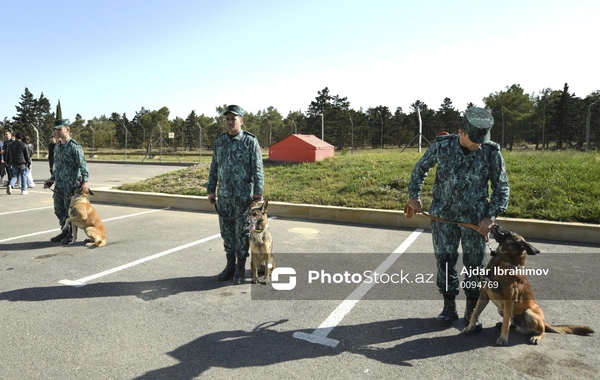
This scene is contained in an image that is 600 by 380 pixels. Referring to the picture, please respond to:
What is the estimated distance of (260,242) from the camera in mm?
4379

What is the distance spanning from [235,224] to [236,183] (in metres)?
0.50

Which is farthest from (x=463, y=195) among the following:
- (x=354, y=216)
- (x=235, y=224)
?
(x=354, y=216)

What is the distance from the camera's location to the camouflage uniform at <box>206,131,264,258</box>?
4.49 metres

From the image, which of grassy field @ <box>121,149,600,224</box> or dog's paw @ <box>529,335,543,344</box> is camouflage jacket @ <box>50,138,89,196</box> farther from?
dog's paw @ <box>529,335,543,344</box>

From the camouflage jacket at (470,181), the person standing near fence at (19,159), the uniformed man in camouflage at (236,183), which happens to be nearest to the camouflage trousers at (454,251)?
the camouflage jacket at (470,181)

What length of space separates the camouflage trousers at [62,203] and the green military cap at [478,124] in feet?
19.8

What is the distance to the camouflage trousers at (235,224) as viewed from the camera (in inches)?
179

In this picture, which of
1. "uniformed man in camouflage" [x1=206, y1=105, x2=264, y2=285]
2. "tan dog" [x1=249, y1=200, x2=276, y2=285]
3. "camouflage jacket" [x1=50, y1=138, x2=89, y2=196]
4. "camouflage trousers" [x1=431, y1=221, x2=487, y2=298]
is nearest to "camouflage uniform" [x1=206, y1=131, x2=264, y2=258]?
"uniformed man in camouflage" [x1=206, y1=105, x2=264, y2=285]

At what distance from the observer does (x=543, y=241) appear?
6.26 m

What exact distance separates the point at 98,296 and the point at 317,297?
232 cm

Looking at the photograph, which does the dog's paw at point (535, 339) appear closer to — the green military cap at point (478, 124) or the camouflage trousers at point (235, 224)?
the green military cap at point (478, 124)

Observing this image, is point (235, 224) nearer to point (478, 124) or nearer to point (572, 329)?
point (478, 124)

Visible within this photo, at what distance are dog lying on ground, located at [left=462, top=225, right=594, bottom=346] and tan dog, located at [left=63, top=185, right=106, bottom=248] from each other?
538 cm

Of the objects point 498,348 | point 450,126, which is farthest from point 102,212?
point 450,126
